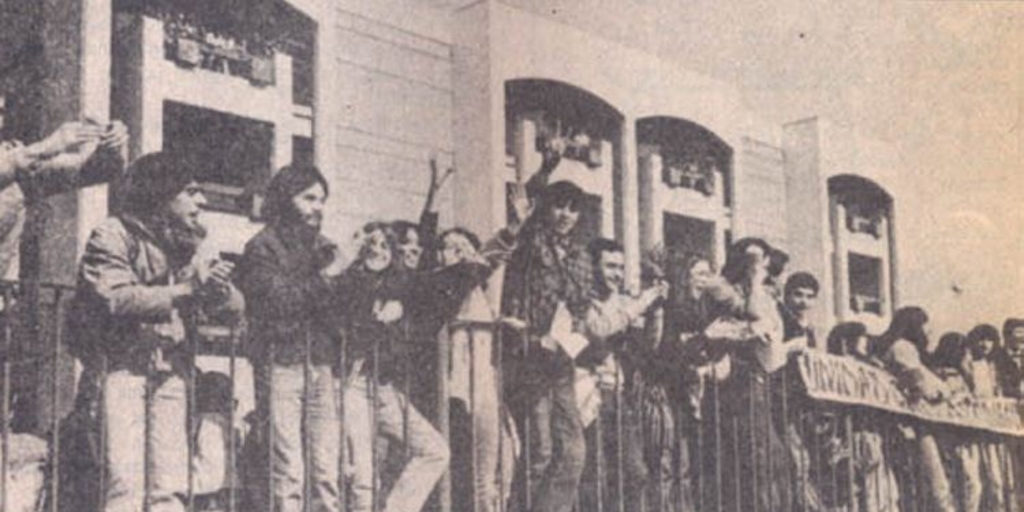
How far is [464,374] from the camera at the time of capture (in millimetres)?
2797

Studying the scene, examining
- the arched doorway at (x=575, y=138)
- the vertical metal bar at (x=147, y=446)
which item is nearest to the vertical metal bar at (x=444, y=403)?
the vertical metal bar at (x=147, y=446)

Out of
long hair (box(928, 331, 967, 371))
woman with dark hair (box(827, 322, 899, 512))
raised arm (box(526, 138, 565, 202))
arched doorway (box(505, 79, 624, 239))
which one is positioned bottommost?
woman with dark hair (box(827, 322, 899, 512))

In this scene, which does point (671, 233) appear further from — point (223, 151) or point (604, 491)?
point (223, 151)

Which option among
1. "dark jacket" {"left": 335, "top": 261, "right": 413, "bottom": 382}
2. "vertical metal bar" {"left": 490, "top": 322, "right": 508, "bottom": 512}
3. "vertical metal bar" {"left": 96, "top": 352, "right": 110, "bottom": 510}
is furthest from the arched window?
"vertical metal bar" {"left": 96, "top": 352, "right": 110, "bottom": 510}

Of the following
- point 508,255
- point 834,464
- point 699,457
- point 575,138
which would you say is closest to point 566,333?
point 508,255

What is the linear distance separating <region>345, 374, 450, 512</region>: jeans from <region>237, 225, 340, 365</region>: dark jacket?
0.38 ft

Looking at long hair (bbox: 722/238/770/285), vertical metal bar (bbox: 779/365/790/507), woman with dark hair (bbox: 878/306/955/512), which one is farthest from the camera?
woman with dark hair (bbox: 878/306/955/512)

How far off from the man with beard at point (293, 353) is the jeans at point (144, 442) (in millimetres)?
184

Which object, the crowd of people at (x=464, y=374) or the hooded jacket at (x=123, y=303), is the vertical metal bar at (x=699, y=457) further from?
the hooded jacket at (x=123, y=303)

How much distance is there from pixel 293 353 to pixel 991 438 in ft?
8.54

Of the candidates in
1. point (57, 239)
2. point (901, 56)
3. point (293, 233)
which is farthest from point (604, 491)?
point (901, 56)

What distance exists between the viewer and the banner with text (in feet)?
11.6

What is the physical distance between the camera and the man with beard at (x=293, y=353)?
2420mm

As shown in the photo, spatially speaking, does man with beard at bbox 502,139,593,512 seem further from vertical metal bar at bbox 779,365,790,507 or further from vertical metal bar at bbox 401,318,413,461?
vertical metal bar at bbox 779,365,790,507
